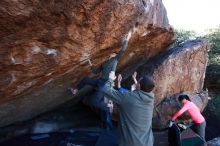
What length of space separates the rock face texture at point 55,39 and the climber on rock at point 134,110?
97cm

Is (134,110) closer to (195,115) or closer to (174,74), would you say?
(195,115)

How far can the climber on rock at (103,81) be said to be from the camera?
5547 mm

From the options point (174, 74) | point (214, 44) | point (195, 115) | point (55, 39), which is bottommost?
point (195, 115)

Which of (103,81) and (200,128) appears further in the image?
(200,128)

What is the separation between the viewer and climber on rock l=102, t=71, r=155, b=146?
4.57m

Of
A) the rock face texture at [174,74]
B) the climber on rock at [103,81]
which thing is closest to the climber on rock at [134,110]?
the climber on rock at [103,81]

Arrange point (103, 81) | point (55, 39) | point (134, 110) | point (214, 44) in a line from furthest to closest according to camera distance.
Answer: point (214, 44), point (103, 81), point (55, 39), point (134, 110)

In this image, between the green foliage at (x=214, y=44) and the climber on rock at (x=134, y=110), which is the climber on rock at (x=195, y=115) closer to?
the climber on rock at (x=134, y=110)

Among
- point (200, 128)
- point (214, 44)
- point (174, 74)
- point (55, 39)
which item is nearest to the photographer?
point (55, 39)

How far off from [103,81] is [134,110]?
832 mm

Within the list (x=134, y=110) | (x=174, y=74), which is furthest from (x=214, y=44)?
(x=134, y=110)

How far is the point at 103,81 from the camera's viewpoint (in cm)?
521

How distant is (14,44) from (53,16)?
614 millimetres

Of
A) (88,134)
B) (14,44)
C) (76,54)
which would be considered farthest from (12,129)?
(14,44)
